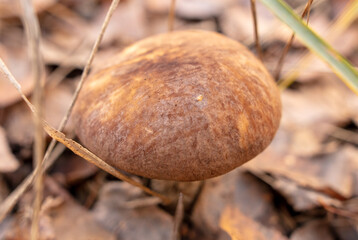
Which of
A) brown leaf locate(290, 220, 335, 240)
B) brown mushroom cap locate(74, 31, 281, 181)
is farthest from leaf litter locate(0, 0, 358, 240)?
brown mushroom cap locate(74, 31, 281, 181)

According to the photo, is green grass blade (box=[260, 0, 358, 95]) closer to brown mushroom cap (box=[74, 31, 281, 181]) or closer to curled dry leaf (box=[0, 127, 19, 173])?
brown mushroom cap (box=[74, 31, 281, 181])

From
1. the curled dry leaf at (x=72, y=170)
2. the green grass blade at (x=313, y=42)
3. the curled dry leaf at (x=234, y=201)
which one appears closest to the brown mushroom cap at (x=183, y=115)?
the green grass blade at (x=313, y=42)

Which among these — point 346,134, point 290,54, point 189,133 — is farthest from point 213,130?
point 290,54

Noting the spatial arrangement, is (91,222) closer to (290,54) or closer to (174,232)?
(174,232)

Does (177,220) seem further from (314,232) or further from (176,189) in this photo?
(314,232)

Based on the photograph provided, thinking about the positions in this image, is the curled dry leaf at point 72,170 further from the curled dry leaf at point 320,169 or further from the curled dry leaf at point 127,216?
the curled dry leaf at point 320,169

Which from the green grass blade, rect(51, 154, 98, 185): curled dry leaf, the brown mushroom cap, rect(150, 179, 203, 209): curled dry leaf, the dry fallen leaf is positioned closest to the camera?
the green grass blade
